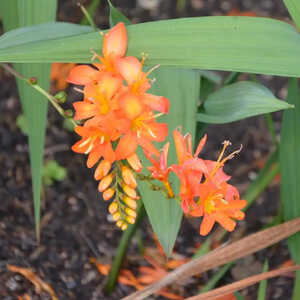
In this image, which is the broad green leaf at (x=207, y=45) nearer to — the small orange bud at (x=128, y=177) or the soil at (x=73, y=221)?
the small orange bud at (x=128, y=177)

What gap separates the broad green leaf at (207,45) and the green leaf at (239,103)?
0.06 meters

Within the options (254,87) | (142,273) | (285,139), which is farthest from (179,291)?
(254,87)

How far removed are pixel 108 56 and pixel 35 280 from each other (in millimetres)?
592

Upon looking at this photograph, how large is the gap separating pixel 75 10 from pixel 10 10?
0.84 meters

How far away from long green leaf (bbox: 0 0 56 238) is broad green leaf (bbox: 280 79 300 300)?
42 cm

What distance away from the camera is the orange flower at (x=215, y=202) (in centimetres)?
77

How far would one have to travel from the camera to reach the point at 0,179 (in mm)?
1401

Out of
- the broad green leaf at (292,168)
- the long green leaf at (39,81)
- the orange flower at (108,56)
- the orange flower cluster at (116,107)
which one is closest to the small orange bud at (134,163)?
the orange flower cluster at (116,107)

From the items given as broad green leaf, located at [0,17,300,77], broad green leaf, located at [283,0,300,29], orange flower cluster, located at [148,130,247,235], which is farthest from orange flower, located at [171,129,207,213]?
broad green leaf, located at [283,0,300,29]

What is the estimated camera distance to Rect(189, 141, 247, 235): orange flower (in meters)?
0.77

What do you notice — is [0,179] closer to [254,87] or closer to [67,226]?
[67,226]

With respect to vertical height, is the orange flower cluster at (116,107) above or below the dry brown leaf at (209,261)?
above

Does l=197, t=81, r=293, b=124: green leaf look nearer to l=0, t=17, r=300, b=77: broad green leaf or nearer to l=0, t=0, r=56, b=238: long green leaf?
l=0, t=17, r=300, b=77: broad green leaf

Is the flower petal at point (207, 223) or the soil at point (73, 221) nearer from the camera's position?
the flower petal at point (207, 223)
